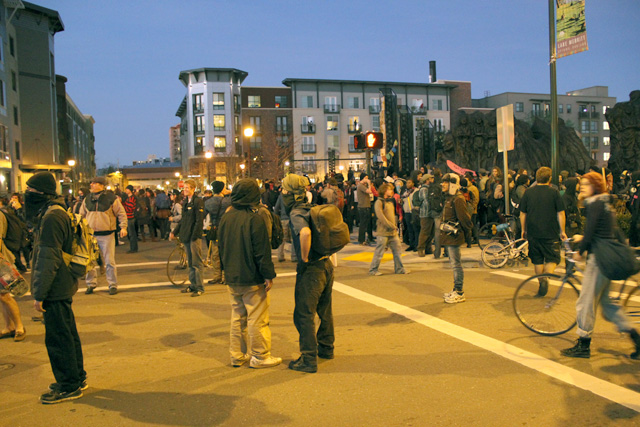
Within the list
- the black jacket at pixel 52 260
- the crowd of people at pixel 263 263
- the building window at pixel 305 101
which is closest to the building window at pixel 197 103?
the building window at pixel 305 101

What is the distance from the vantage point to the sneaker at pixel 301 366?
5.36 meters

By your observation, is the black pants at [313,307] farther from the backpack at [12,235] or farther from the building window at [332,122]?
the building window at [332,122]

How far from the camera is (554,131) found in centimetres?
1242

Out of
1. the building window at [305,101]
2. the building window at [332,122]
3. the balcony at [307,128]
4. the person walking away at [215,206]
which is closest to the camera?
the person walking away at [215,206]

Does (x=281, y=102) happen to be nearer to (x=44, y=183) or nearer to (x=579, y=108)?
(x=579, y=108)

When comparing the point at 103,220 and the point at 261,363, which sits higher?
the point at 103,220

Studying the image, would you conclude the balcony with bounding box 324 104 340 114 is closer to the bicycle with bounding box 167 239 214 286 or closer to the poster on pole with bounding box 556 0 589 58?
the poster on pole with bounding box 556 0 589 58

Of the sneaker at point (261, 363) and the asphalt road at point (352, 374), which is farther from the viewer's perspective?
the sneaker at point (261, 363)

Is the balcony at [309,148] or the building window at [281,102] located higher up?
the building window at [281,102]

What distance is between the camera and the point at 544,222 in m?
7.89

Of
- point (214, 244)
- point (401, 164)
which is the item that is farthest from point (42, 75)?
point (214, 244)

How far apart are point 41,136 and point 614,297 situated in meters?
54.5

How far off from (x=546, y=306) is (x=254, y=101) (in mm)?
68057

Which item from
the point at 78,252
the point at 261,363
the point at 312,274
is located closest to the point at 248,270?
the point at 312,274
